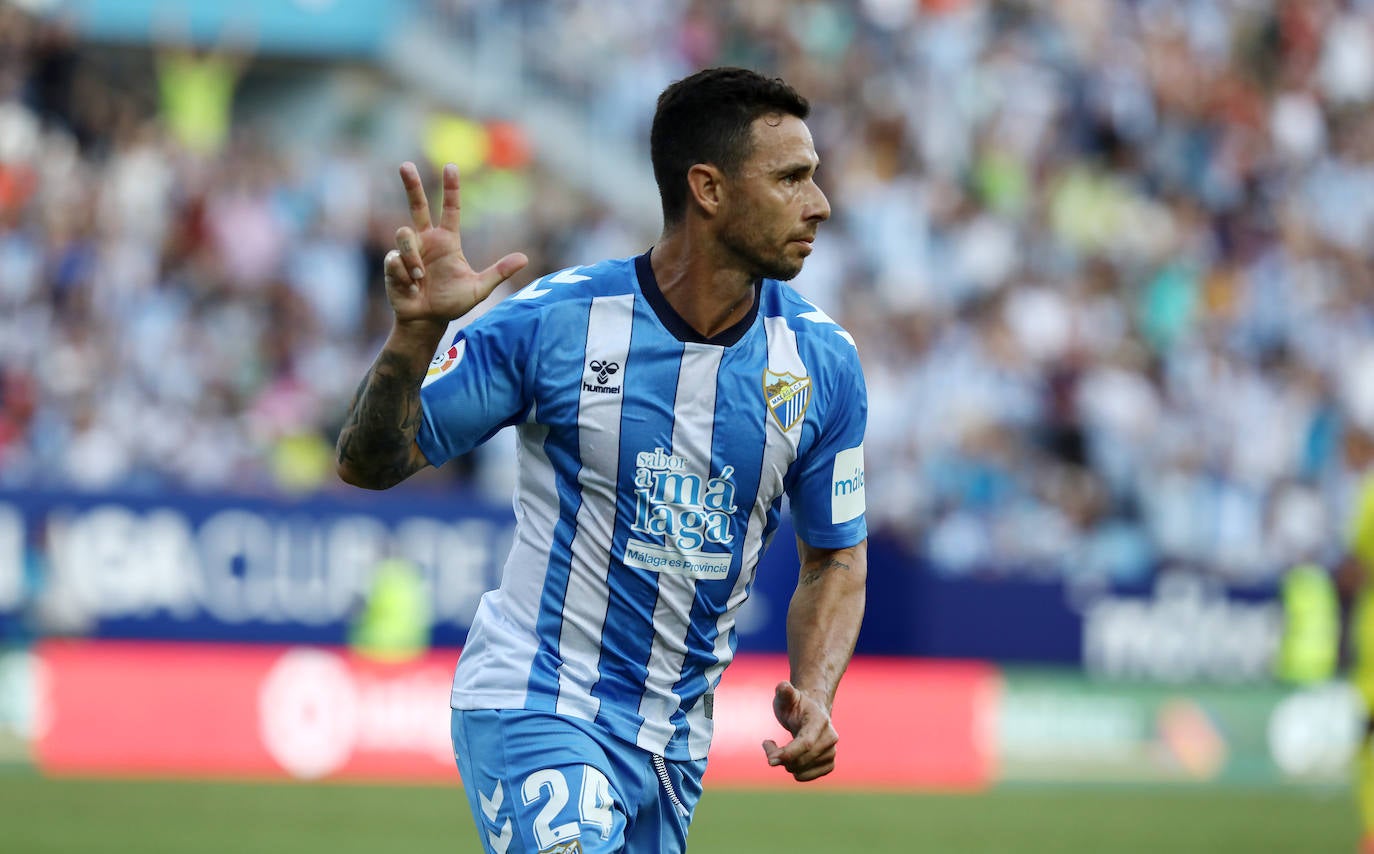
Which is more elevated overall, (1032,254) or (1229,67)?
(1229,67)

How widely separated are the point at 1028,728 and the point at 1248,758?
189 cm

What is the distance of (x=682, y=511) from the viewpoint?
4980mm

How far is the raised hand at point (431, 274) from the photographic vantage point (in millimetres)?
4570

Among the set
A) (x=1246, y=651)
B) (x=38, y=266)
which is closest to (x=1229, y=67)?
(x=1246, y=651)

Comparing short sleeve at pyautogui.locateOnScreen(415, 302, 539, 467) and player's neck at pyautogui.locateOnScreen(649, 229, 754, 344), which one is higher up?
player's neck at pyautogui.locateOnScreen(649, 229, 754, 344)

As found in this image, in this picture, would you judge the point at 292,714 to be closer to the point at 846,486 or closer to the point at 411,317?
the point at 846,486

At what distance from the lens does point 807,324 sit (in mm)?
5246

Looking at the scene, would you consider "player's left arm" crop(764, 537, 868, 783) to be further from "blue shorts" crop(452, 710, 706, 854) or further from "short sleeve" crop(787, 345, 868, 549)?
"blue shorts" crop(452, 710, 706, 854)

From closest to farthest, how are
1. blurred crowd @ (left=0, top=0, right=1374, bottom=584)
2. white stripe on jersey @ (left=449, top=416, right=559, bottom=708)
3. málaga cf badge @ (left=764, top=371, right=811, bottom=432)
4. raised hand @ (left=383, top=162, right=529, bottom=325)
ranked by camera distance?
raised hand @ (left=383, top=162, right=529, bottom=325) < white stripe on jersey @ (left=449, top=416, right=559, bottom=708) < málaga cf badge @ (left=764, top=371, right=811, bottom=432) < blurred crowd @ (left=0, top=0, right=1374, bottom=584)

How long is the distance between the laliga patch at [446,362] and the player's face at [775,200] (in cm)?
73

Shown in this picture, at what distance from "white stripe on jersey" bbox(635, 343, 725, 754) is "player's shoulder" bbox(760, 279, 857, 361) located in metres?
0.29

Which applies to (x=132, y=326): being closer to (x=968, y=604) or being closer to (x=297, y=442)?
(x=297, y=442)

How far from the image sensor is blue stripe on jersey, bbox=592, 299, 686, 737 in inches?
195

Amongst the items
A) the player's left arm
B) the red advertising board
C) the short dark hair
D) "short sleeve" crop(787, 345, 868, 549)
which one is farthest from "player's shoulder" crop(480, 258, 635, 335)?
the red advertising board
